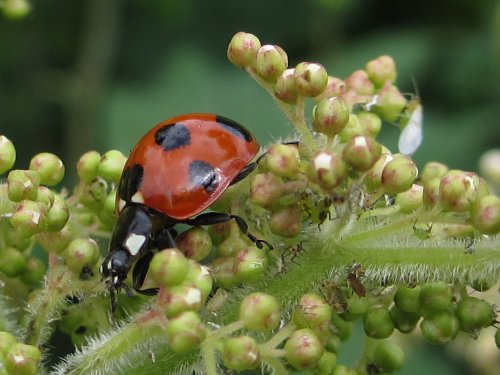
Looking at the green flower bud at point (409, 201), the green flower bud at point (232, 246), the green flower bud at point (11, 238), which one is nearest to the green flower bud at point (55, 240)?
the green flower bud at point (11, 238)

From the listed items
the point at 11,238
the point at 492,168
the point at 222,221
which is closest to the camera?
the point at 222,221

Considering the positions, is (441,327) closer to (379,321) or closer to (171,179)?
(379,321)

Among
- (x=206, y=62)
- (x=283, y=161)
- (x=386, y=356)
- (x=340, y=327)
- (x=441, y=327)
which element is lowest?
(x=206, y=62)

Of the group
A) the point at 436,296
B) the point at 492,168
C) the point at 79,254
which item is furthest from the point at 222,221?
the point at 492,168

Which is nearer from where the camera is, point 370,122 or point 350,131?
point 350,131

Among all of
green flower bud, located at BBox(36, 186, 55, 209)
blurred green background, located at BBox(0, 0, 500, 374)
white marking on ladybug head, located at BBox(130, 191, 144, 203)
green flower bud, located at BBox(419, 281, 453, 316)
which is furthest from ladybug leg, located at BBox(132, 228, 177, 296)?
blurred green background, located at BBox(0, 0, 500, 374)

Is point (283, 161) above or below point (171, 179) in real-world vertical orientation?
above
